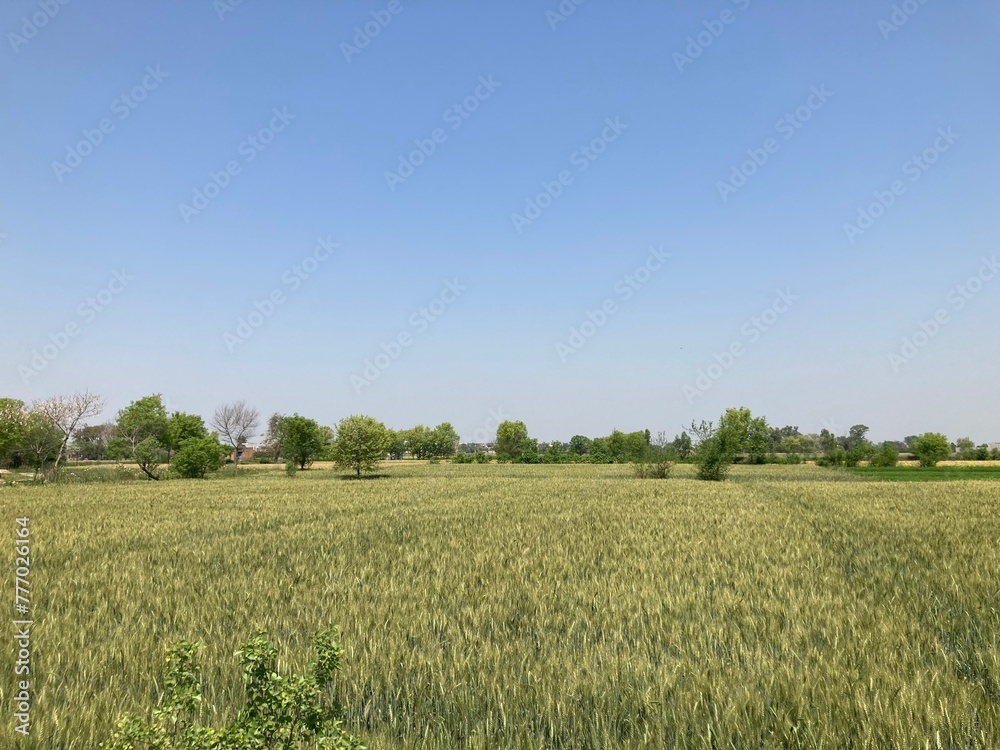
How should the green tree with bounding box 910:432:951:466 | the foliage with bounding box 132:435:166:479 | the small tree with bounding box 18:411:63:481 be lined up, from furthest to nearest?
the green tree with bounding box 910:432:951:466 < the foliage with bounding box 132:435:166:479 < the small tree with bounding box 18:411:63:481

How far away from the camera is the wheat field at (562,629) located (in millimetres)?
4344

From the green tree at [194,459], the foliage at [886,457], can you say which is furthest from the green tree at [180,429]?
the foliage at [886,457]

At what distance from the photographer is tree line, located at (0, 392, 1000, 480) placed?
47.8m

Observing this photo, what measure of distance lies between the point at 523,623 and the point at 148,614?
218 inches

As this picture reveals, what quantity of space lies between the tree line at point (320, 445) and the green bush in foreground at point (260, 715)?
161 feet

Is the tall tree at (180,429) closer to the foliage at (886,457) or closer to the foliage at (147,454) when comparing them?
the foliage at (147,454)

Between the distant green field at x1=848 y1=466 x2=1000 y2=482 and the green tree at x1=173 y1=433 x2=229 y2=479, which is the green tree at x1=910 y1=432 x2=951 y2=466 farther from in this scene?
the green tree at x1=173 y1=433 x2=229 y2=479

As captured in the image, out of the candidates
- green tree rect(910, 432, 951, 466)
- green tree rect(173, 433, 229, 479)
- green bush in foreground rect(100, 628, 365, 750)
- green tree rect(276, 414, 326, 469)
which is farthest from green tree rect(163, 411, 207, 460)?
green tree rect(910, 432, 951, 466)

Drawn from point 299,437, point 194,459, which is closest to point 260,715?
point 194,459

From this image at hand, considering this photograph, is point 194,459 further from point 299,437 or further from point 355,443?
point 299,437

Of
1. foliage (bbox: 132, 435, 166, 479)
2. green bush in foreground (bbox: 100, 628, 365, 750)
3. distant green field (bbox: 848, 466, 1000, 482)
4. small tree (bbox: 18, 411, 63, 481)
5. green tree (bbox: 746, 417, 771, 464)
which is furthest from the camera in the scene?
green tree (bbox: 746, 417, 771, 464)

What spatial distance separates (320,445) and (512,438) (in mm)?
64254

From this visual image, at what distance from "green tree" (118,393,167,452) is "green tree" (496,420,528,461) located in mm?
74096

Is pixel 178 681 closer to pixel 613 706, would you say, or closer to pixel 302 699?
pixel 302 699
